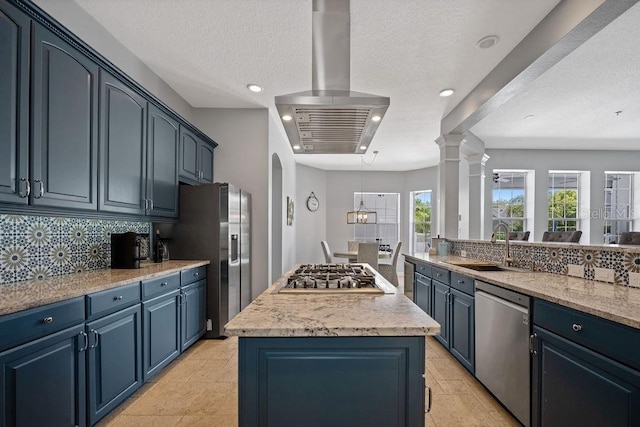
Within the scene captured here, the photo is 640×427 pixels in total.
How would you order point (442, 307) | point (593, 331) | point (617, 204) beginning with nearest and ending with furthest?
point (593, 331) < point (442, 307) < point (617, 204)

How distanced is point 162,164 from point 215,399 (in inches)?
82.5

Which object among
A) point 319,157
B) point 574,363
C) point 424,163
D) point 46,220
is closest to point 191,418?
point 46,220

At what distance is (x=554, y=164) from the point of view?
6246 millimetres

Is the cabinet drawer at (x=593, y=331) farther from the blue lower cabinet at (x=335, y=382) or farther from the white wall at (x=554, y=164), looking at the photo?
the white wall at (x=554, y=164)

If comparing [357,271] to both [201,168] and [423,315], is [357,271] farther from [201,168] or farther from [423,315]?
[201,168]

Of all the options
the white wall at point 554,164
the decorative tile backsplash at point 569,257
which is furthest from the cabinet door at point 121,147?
the white wall at point 554,164

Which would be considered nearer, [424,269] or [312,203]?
[424,269]

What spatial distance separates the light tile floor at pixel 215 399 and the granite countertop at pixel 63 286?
88 cm

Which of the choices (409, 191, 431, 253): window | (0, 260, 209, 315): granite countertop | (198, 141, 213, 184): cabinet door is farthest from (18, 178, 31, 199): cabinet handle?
(409, 191, 431, 253): window

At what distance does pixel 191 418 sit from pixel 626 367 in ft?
7.58

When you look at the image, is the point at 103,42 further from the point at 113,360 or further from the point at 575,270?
the point at 575,270

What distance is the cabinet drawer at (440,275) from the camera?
9.41 ft

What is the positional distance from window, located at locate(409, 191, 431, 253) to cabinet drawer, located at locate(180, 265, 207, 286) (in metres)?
6.13

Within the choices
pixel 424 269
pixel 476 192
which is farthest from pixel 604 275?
pixel 476 192
